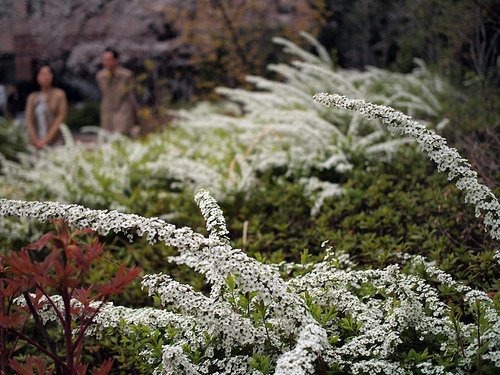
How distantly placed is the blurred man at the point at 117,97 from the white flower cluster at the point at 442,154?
18.6 ft

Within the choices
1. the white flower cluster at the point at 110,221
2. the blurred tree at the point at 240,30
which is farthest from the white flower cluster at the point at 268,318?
the blurred tree at the point at 240,30

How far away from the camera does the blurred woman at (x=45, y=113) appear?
19.4 ft

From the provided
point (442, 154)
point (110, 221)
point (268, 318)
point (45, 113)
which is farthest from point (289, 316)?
point (45, 113)

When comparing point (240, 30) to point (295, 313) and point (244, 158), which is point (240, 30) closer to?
point (244, 158)

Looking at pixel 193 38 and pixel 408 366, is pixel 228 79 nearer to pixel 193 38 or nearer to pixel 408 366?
pixel 193 38

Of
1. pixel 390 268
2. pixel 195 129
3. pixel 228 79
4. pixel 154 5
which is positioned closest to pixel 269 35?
pixel 228 79

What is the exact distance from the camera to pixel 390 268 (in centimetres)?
142

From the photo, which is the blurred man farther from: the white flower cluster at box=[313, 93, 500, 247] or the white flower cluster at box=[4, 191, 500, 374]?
the white flower cluster at box=[313, 93, 500, 247]

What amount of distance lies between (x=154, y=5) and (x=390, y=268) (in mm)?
10200

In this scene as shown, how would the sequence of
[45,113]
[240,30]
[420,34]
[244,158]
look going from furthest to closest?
[240,30] → [45,113] → [420,34] → [244,158]

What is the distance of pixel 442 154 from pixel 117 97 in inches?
241

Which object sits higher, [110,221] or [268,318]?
[110,221]

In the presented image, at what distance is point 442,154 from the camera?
4.42ft

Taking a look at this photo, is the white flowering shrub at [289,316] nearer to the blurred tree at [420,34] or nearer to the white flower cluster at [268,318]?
the white flower cluster at [268,318]
